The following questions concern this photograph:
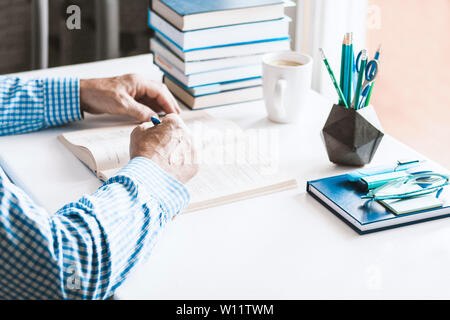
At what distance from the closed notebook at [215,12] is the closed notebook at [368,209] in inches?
18.4

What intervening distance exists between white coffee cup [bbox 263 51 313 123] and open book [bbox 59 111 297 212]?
61 mm

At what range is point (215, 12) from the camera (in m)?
1.18

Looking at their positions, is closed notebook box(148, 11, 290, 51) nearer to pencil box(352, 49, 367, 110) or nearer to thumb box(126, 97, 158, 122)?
thumb box(126, 97, 158, 122)

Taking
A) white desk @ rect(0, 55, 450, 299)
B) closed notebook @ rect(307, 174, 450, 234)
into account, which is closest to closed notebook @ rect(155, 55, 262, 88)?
white desk @ rect(0, 55, 450, 299)

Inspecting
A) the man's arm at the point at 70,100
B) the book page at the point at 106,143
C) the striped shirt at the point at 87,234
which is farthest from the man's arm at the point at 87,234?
the man's arm at the point at 70,100

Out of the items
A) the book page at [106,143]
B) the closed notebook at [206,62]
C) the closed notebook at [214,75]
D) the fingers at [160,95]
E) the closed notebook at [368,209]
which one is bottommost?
the closed notebook at [368,209]

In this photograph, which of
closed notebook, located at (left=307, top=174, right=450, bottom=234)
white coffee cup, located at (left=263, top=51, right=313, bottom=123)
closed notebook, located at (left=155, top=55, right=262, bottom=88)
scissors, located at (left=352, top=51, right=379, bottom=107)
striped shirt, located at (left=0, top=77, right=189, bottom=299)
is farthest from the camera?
closed notebook, located at (left=155, top=55, right=262, bottom=88)

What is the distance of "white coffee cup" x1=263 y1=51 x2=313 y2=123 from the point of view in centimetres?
112

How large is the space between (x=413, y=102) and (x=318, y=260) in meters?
1.08

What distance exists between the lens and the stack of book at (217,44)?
1189 millimetres

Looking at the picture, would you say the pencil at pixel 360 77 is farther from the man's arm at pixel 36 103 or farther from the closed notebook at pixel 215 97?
the man's arm at pixel 36 103

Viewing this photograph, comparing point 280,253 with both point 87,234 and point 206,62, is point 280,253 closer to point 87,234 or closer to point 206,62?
point 87,234

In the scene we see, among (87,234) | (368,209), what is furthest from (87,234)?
(368,209)

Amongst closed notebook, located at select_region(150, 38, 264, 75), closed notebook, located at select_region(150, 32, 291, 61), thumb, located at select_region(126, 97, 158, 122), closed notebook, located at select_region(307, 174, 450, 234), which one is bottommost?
closed notebook, located at select_region(307, 174, 450, 234)
